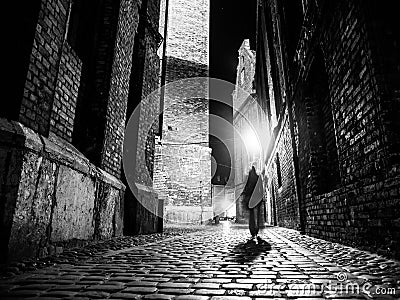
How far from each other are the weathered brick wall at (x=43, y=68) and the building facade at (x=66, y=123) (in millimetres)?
12

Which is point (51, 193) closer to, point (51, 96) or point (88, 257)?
point (88, 257)

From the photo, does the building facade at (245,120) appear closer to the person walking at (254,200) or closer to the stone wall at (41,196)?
the person walking at (254,200)

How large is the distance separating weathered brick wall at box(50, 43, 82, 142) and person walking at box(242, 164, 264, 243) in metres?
3.75

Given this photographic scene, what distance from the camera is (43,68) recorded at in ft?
11.4

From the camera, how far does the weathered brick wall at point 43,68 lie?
319 cm

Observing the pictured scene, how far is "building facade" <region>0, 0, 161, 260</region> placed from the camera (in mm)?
2801

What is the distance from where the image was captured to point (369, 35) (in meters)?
2.85

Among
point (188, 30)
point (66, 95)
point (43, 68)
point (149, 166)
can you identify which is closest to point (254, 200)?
point (149, 166)

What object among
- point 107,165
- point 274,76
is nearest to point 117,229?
point 107,165

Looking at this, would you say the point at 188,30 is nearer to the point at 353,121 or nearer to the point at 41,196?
the point at 353,121

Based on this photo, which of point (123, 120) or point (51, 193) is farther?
point (123, 120)

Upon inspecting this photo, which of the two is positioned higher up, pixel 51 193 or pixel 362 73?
pixel 362 73

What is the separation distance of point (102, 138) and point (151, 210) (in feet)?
8.48

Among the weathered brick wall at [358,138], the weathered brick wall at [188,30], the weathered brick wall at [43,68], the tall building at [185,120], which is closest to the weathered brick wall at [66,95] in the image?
the weathered brick wall at [43,68]
